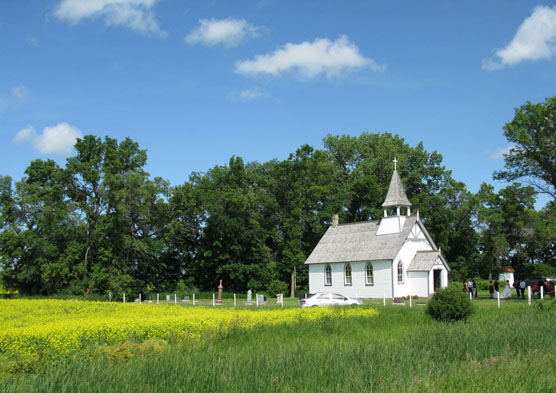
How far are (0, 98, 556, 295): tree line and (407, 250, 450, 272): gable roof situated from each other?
832 centimetres

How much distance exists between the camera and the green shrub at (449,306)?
21.1 metres

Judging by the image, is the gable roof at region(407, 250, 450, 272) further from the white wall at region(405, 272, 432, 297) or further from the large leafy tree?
the large leafy tree

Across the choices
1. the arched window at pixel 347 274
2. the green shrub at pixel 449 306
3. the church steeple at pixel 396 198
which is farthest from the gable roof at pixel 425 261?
the green shrub at pixel 449 306

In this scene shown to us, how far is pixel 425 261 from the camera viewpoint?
4231 cm

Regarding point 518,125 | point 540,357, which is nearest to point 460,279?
point 518,125

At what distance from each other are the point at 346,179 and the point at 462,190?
15945mm

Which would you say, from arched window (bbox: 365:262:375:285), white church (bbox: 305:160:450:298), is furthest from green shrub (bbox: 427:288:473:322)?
arched window (bbox: 365:262:375:285)

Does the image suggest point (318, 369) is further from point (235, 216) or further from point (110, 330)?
point (235, 216)

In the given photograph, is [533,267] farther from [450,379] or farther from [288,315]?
[450,379]

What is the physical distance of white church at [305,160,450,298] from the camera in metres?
42.1

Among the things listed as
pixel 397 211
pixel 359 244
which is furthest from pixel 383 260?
pixel 397 211

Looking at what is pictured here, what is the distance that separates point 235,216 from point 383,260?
1847 cm

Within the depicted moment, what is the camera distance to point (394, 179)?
4681cm

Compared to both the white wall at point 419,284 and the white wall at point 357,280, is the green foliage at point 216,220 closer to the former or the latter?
the white wall at point 357,280
